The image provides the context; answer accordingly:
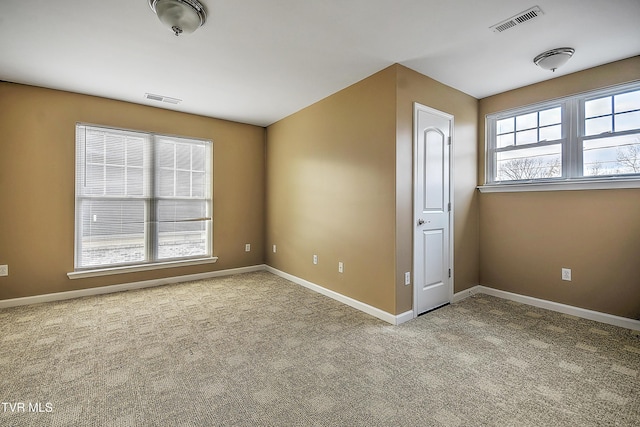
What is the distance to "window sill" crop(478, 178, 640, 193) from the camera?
2.76 metres

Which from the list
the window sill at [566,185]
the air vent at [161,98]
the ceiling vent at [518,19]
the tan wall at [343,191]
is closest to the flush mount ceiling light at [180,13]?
the tan wall at [343,191]

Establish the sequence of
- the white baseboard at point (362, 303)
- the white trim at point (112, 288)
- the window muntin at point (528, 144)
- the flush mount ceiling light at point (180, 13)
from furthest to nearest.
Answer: the white trim at point (112, 288)
the window muntin at point (528, 144)
the white baseboard at point (362, 303)
the flush mount ceiling light at point (180, 13)

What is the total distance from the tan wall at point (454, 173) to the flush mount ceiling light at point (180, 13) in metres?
1.84

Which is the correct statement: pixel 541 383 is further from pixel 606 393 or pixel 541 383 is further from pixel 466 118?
pixel 466 118

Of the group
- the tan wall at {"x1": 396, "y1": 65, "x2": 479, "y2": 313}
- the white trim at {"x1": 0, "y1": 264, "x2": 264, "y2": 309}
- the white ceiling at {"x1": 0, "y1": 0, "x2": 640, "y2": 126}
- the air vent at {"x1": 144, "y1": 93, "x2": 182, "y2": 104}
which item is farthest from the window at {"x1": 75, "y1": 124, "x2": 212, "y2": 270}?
the tan wall at {"x1": 396, "y1": 65, "x2": 479, "y2": 313}

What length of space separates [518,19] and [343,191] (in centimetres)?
217

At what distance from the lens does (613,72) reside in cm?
285

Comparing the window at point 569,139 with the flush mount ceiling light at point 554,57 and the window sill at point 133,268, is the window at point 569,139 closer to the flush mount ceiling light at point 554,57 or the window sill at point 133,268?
the flush mount ceiling light at point 554,57

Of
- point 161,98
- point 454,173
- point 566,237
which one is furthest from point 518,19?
point 161,98

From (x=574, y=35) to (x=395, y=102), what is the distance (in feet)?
4.85

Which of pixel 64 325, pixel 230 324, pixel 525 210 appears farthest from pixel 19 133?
pixel 525 210

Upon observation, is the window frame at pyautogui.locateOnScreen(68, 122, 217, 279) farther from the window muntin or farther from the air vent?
the window muntin

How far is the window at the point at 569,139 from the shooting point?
9.26 feet

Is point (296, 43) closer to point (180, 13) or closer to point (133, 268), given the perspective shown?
point (180, 13)
